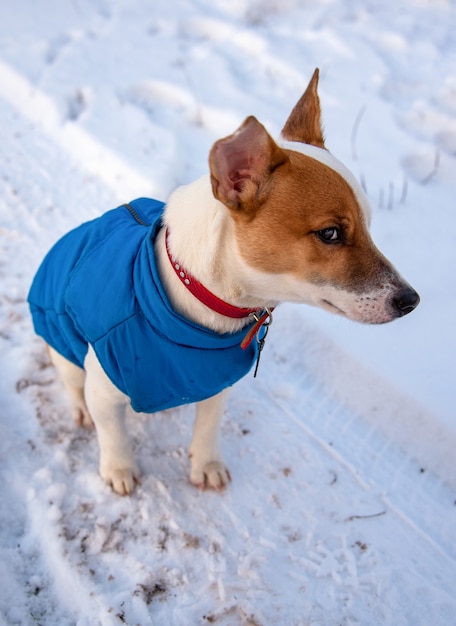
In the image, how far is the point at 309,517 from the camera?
2.57 metres

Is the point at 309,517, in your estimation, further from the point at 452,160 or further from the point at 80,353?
the point at 452,160

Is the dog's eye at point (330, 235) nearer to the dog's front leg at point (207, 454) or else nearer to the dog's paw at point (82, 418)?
the dog's front leg at point (207, 454)

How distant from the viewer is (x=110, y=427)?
8.14 feet

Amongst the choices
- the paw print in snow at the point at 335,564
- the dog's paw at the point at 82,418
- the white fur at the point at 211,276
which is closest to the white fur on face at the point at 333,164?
the white fur at the point at 211,276

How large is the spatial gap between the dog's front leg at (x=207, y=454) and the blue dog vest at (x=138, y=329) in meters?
0.37

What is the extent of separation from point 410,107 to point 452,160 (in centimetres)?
97

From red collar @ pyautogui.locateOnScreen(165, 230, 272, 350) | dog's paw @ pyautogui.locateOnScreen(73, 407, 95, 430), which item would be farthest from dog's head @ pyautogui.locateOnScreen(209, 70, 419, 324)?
dog's paw @ pyautogui.locateOnScreen(73, 407, 95, 430)

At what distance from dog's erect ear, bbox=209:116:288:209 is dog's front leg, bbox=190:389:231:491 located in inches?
45.5

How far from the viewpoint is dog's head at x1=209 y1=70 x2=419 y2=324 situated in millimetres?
1863

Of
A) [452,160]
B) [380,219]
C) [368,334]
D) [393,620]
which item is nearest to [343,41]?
[452,160]

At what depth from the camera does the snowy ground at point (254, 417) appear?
7.41 feet

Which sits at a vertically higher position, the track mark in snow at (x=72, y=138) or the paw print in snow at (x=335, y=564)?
the track mark in snow at (x=72, y=138)

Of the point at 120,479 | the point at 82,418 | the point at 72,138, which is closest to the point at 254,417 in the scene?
the point at 120,479

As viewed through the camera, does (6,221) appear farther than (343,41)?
No
